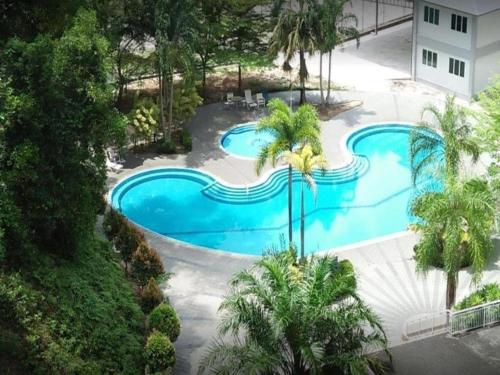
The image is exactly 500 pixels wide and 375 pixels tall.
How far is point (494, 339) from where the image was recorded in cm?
2391

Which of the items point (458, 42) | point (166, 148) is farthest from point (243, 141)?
point (458, 42)

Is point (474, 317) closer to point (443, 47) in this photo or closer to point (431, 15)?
point (443, 47)

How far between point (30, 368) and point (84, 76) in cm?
792

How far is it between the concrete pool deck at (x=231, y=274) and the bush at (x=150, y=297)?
1.18 metres

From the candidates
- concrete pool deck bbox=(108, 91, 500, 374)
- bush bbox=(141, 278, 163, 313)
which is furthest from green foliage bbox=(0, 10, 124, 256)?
concrete pool deck bbox=(108, 91, 500, 374)

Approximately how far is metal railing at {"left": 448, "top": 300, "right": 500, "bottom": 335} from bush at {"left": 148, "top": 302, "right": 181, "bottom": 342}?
731 cm

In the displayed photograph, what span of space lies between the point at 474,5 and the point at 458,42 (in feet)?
6.02

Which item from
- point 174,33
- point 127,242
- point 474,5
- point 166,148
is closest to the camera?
point 127,242

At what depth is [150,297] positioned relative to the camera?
25.3 metres

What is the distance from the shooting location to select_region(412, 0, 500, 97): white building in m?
41.4

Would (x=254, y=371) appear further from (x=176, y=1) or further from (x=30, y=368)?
(x=176, y=1)

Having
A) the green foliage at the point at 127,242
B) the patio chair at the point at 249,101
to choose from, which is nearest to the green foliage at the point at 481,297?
the green foliage at the point at 127,242

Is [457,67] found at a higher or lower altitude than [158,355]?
higher

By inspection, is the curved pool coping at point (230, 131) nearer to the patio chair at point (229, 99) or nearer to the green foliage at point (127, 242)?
the patio chair at point (229, 99)
